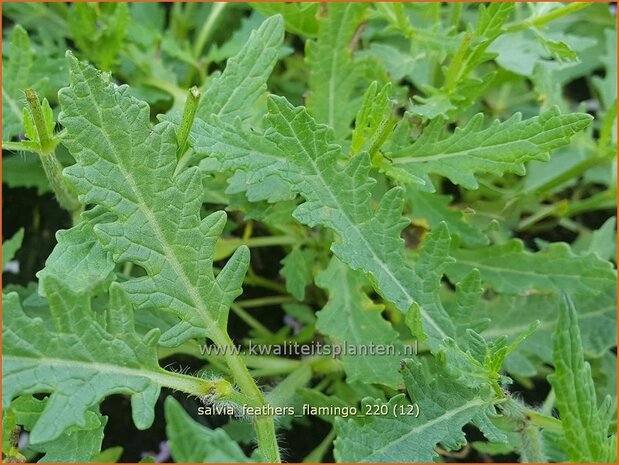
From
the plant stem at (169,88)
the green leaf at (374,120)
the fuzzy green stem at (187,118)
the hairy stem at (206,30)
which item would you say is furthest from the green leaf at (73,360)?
the hairy stem at (206,30)

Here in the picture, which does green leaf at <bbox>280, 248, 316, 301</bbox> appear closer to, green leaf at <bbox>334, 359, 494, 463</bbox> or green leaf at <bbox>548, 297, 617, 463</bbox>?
green leaf at <bbox>334, 359, 494, 463</bbox>

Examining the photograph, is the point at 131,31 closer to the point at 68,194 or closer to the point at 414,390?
the point at 68,194

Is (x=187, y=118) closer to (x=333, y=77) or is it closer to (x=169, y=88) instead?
(x=333, y=77)

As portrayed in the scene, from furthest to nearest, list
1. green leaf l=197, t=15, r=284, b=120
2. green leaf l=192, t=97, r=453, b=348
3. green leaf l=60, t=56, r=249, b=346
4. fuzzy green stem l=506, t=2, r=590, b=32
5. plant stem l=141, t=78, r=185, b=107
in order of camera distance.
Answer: plant stem l=141, t=78, r=185, b=107 < fuzzy green stem l=506, t=2, r=590, b=32 < green leaf l=197, t=15, r=284, b=120 < green leaf l=192, t=97, r=453, b=348 < green leaf l=60, t=56, r=249, b=346

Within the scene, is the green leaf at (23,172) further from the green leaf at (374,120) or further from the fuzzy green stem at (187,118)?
the green leaf at (374,120)

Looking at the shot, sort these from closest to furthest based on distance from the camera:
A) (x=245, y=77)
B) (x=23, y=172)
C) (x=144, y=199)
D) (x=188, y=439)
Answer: (x=188, y=439), (x=144, y=199), (x=245, y=77), (x=23, y=172)

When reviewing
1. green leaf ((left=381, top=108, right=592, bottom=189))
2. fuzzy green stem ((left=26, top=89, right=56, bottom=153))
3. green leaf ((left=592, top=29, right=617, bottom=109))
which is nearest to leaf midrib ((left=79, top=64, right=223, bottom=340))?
fuzzy green stem ((left=26, top=89, right=56, bottom=153))

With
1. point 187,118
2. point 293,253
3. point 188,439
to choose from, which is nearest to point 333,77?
point 293,253

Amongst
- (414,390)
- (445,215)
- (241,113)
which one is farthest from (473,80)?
(414,390)
